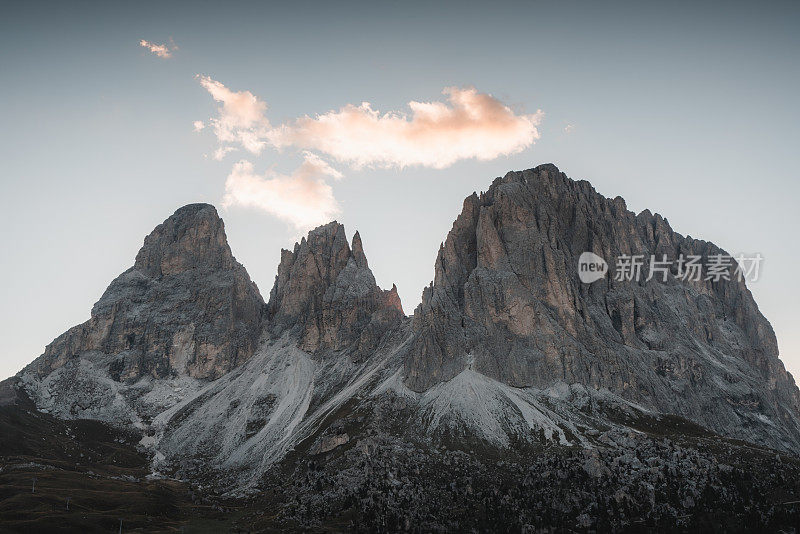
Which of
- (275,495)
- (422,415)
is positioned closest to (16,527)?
(275,495)

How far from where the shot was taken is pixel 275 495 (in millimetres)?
166750

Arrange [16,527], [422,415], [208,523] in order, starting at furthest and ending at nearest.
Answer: [422,415] < [208,523] < [16,527]

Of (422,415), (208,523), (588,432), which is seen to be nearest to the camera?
(208,523)

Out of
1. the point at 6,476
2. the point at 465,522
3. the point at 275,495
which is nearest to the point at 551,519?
the point at 465,522

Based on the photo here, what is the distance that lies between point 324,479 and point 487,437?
5772 cm

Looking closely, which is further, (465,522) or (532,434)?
(532,434)

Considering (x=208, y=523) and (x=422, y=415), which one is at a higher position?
(x=422, y=415)

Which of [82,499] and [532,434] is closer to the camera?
[82,499]

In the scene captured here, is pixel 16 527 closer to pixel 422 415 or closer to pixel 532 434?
pixel 422 415

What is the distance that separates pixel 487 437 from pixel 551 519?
5445 cm

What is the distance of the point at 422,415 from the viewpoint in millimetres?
198375

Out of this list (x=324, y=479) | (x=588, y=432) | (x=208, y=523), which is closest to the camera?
(x=208, y=523)

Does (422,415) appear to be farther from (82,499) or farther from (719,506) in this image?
(82,499)

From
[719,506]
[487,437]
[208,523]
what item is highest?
[487,437]
